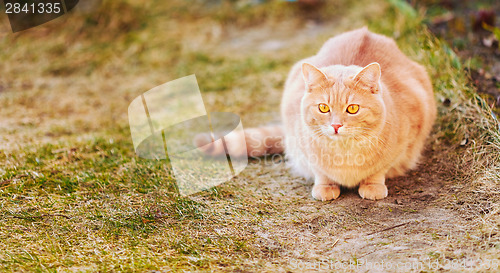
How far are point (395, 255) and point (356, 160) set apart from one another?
23.5 inches

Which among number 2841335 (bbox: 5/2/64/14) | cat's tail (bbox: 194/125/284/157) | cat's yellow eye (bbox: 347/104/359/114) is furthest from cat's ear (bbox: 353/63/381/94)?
number 2841335 (bbox: 5/2/64/14)

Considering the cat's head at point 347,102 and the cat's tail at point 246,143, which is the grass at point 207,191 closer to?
the cat's tail at point 246,143

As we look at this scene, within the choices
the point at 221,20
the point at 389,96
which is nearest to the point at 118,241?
the point at 389,96

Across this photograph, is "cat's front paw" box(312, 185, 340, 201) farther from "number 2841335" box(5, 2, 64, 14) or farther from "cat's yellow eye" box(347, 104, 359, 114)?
"number 2841335" box(5, 2, 64, 14)

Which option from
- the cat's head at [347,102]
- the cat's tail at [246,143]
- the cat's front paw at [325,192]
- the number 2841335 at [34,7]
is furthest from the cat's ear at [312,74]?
the number 2841335 at [34,7]

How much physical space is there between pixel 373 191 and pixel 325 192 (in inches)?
10.2

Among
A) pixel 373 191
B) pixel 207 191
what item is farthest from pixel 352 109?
pixel 207 191

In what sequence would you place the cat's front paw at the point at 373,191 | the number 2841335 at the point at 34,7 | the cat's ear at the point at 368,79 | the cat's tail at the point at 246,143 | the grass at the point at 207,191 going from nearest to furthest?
the grass at the point at 207,191 → the cat's ear at the point at 368,79 → the cat's front paw at the point at 373,191 → the cat's tail at the point at 246,143 → the number 2841335 at the point at 34,7

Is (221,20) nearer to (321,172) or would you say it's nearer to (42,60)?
(42,60)

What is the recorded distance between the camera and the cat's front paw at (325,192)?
98.4 inches

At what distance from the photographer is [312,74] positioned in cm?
232

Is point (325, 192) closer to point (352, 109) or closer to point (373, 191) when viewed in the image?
point (373, 191)

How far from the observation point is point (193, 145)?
3.23 m

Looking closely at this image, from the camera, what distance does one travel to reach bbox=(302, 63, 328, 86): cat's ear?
2275mm
